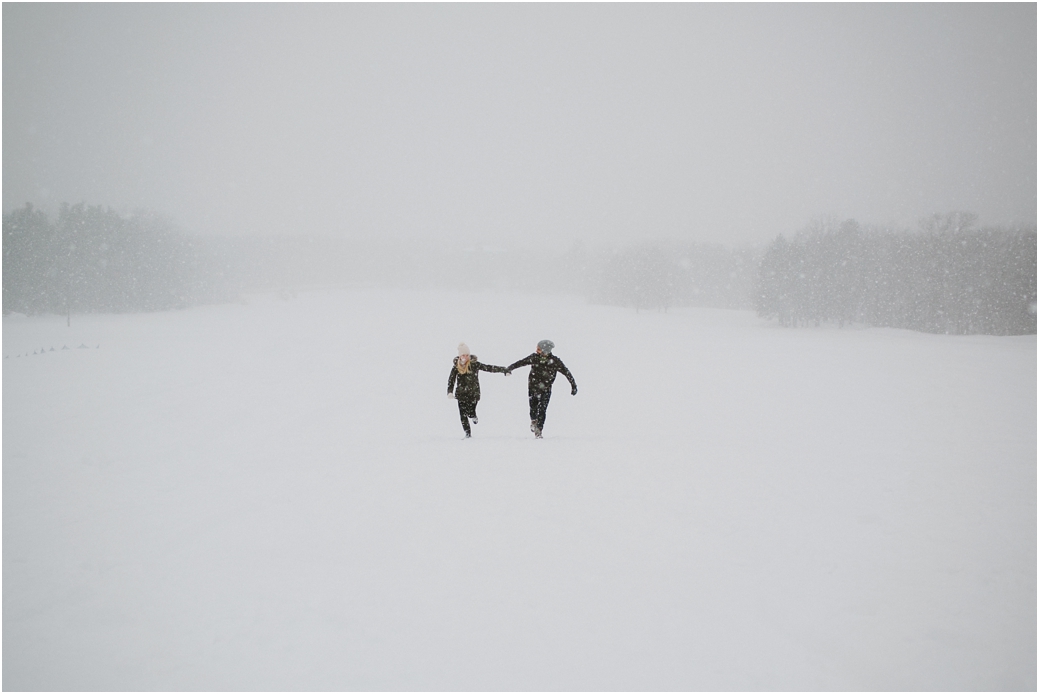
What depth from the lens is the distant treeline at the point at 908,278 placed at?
1662 inches

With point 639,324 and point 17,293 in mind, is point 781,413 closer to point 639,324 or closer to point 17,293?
point 639,324

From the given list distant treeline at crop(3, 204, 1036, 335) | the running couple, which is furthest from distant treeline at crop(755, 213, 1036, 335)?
the running couple

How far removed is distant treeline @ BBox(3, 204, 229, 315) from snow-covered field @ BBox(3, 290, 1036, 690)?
142 ft

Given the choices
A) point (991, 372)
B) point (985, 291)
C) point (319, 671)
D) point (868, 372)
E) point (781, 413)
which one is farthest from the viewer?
point (985, 291)

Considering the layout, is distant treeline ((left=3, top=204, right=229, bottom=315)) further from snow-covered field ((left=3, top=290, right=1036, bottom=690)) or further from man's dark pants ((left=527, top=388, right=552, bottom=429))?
man's dark pants ((left=527, top=388, right=552, bottom=429))

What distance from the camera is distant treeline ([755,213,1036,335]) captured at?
42.2 meters

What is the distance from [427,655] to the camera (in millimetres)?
4910

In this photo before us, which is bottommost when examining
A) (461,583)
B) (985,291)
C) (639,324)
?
(461,583)

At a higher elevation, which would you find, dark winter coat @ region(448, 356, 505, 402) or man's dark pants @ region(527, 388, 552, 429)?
dark winter coat @ region(448, 356, 505, 402)

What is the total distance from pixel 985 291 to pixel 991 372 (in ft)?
96.7

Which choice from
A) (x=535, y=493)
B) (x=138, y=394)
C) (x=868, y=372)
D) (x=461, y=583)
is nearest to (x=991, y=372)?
(x=868, y=372)

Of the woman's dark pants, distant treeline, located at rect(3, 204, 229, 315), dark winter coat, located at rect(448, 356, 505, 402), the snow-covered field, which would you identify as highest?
distant treeline, located at rect(3, 204, 229, 315)

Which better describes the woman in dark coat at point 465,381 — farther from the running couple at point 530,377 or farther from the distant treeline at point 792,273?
the distant treeline at point 792,273

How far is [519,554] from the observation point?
21.0 ft
